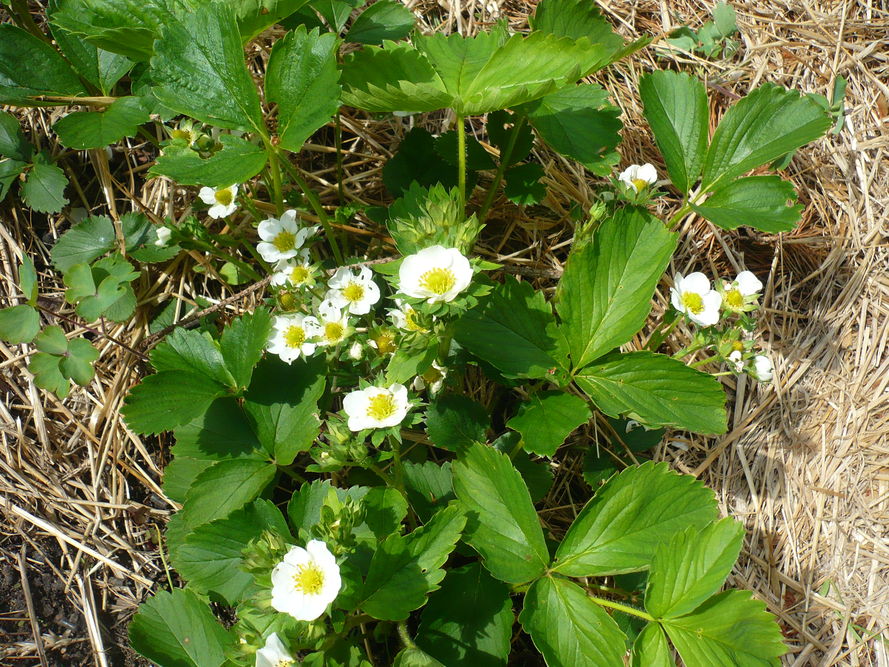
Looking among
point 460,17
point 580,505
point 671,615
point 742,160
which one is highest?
point 460,17

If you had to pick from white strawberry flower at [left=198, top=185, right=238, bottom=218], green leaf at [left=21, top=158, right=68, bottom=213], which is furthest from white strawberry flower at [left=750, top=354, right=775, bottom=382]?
green leaf at [left=21, top=158, right=68, bottom=213]

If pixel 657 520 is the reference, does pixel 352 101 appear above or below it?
above

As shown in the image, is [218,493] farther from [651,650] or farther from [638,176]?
[638,176]

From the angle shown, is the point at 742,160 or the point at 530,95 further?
the point at 742,160

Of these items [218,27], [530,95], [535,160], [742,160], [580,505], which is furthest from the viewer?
[535,160]

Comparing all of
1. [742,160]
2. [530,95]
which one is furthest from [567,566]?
[742,160]

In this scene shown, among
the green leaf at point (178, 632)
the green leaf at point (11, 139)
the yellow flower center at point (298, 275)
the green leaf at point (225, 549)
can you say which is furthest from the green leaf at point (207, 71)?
the green leaf at point (178, 632)

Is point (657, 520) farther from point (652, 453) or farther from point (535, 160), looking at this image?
point (535, 160)

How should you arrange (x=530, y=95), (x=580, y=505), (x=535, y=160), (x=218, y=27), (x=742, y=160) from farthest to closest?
(x=535, y=160) → (x=580, y=505) → (x=742, y=160) → (x=218, y=27) → (x=530, y=95)
